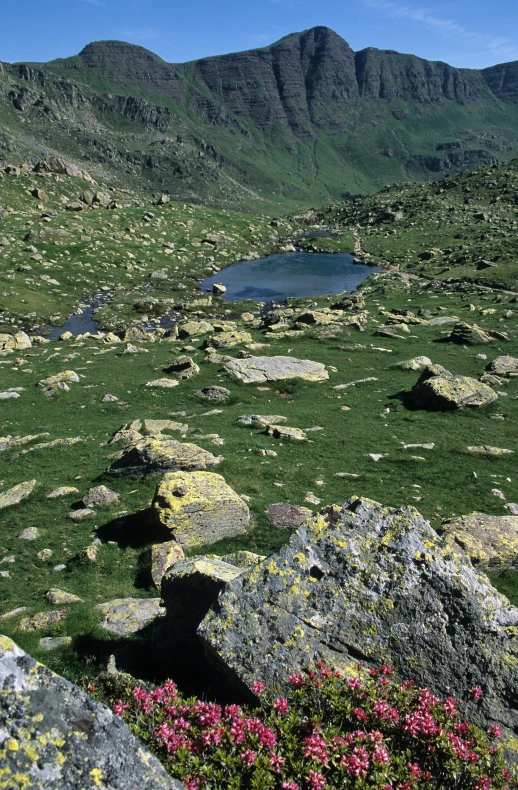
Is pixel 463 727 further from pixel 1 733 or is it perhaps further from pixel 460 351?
pixel 460 351

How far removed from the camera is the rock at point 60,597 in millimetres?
13145

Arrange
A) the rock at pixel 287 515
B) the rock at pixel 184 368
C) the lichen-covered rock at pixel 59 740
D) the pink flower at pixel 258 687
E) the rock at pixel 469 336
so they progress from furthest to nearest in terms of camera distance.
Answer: the rock at pixel 469 336 < the rock at pixel 184 368 < the rock at pixel 287 515 < the pink flower at pixel 258 687 < the lichen-covered rock at pixel 59 740

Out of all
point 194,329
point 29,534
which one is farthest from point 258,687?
point 194,329

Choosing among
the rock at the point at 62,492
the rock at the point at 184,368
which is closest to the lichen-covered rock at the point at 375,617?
the rock at the point at 62,492

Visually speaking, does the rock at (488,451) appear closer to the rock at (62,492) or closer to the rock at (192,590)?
the rock at (192,590)

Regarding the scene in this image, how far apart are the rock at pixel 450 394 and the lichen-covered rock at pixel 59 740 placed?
30.0m

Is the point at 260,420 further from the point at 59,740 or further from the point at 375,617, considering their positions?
→ the point at 59,740

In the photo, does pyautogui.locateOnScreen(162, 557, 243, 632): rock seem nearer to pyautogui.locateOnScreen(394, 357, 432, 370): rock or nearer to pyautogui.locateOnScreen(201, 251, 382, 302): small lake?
Result: pyautogui.locateOnScreen(394, 357, 432, 370): rock

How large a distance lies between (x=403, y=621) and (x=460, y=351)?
141ft

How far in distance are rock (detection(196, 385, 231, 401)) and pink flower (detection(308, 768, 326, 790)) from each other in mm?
29234

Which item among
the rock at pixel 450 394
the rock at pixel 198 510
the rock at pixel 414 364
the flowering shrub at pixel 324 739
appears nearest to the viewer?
the flowering shrub at pixel 324 739

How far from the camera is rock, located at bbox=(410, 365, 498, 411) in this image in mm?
31594

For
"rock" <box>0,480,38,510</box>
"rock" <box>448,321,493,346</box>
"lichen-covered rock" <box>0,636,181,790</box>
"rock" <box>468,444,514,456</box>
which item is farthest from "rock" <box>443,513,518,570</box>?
"rock" <box>448,321,493,346</box>

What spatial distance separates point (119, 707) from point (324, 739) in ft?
9.45
